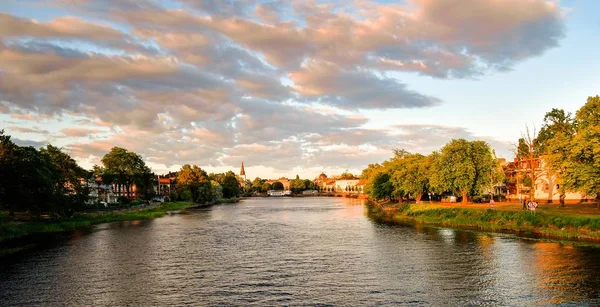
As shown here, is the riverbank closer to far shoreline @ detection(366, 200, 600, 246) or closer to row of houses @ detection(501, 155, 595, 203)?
far shoreline @ detection(366, 200, 600, 246)

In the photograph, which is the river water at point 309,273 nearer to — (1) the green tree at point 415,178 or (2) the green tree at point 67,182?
(2) the green tree at point 67,182

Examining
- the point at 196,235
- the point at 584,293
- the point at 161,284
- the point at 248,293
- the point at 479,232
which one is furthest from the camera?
the point at 196,235

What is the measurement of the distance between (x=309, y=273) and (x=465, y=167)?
64036 mm

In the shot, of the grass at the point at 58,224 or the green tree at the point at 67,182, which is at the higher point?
the green tree at the point at 67,182

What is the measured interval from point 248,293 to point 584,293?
22.8 m

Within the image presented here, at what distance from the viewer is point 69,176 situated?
333ft

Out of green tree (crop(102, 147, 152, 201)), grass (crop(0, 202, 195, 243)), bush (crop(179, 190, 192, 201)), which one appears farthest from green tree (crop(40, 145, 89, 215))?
bush (crop(179, 190, 192, 201))

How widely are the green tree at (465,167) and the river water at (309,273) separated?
33429mm

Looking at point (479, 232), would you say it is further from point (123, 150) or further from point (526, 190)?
point (123, 150)

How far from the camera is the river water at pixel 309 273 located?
30.2m

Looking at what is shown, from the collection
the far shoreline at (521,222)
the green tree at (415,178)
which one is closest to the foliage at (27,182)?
the far shoreline at (521,222)

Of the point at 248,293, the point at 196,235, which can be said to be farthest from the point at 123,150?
the point at 248,293

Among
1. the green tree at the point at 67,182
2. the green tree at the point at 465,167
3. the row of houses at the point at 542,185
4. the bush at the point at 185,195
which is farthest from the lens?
the bush at the point at 185,195

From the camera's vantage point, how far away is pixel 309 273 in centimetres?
3847
